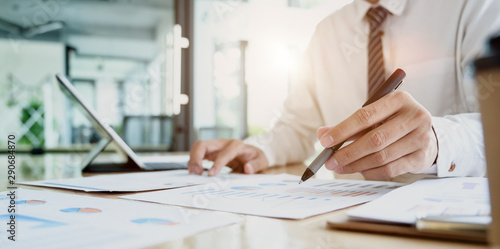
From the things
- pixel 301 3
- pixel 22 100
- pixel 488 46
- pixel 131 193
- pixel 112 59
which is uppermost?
pixel 301 3

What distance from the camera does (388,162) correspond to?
0.56 metres

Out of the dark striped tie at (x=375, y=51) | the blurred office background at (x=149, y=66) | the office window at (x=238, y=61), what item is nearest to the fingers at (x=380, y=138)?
the dark striped tie at (x=375, y=51)

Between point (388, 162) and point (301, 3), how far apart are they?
8.64 feet

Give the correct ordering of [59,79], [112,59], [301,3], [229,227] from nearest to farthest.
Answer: [229,227]
[59,79]
[301,3]
[112,59]

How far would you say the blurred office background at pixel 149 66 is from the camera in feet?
10.6

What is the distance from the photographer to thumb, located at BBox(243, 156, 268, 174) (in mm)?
815

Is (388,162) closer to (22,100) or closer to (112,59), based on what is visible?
(112,59)

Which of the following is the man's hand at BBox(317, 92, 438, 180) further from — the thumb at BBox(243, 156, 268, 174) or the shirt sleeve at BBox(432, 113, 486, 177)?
the thumb at BBox(243, 156, 268, 174)

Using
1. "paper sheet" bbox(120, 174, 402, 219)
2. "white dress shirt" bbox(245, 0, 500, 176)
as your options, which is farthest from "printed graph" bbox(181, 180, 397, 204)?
"white dress shirt" bbox(245, 0, 500, 176)

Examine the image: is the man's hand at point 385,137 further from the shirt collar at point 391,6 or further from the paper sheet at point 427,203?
the shirt collar at point 391,6

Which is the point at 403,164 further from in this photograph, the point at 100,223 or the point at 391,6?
the point at 391,6

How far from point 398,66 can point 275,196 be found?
2.59 feet

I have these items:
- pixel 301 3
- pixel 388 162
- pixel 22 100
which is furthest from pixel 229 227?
pixel 22 100

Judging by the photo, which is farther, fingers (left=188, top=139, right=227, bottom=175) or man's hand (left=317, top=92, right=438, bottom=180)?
fingers (left=188, top=139, right=227, bottom=175)
